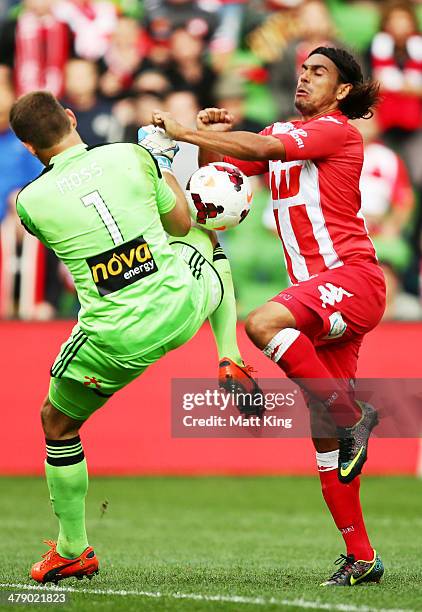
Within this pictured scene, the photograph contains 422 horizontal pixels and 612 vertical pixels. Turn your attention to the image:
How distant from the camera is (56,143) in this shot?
563 cm

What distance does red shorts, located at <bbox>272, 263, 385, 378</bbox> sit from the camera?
5922mm

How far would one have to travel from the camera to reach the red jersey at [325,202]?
20.2ft

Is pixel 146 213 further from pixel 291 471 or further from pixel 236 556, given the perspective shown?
pixel 291 471

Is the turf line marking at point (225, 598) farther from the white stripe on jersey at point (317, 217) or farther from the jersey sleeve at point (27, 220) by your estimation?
the white stripe on jersey at point (317, 217)

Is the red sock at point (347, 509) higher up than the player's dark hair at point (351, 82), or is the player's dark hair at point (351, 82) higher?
the player's dark hair at point (351, 82)

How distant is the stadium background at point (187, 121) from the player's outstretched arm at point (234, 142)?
6675mm

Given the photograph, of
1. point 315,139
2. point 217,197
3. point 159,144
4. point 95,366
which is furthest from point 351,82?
point 95,366

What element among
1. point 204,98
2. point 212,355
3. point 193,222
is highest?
point 193,222

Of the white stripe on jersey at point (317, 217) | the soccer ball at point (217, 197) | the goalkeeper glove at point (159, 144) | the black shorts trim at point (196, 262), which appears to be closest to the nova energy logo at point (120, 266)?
the black shorts trim at point (196, 262)

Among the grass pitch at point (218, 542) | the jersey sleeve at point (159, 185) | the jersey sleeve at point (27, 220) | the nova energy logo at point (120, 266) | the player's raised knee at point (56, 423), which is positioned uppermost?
the jersey sleeve at point (159, 185)

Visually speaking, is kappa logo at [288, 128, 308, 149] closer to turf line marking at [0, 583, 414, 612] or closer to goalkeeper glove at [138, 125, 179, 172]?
goalkeeper glove at [138, 125, 179, 172]

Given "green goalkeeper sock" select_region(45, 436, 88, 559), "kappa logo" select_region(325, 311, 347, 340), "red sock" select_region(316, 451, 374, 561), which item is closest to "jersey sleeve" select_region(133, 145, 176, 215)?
"kappa logo" select_region(325, 311, 347, 340)

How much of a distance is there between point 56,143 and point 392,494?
720 centimetres

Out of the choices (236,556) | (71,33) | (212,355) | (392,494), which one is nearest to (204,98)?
(71,33)
